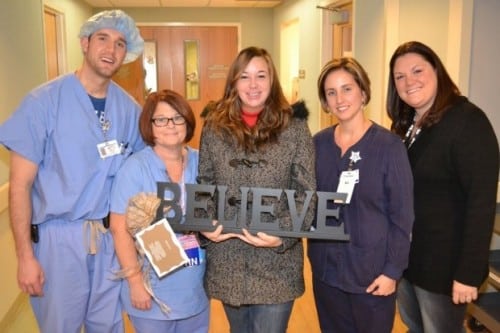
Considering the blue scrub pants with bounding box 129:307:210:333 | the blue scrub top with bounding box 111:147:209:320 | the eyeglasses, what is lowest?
the blue scrub pants with bounding box 129:307:210:333

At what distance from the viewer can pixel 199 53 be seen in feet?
22.5

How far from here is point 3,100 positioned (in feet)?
9.25

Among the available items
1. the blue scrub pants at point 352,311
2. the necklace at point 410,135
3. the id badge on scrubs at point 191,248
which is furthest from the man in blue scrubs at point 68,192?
the necklace at point 410,135

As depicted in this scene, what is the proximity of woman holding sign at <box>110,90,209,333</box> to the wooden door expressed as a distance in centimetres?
517

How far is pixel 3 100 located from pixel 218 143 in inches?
79.8

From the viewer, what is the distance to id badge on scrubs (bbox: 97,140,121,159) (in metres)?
1.61

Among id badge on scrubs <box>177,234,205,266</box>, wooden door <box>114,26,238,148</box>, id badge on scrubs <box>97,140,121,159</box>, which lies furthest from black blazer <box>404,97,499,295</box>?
wooden door <box>114,26,238,148</box>

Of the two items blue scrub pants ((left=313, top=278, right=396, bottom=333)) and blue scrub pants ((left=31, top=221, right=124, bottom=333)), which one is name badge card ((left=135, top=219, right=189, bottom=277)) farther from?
blue scrub pants ((left=313, top=278, right=396, bottom=333))

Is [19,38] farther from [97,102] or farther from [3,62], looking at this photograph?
[97,102]

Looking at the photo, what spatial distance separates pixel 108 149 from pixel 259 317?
76cm

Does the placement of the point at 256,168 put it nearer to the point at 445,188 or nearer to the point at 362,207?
the point at 362,207

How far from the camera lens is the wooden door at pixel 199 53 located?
22.1 ft

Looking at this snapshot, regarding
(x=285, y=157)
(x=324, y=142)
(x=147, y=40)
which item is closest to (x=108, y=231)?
(x=285, y=157)

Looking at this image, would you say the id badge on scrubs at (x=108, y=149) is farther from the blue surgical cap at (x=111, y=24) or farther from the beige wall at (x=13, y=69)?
the beige wall at (x=13, y=69)
